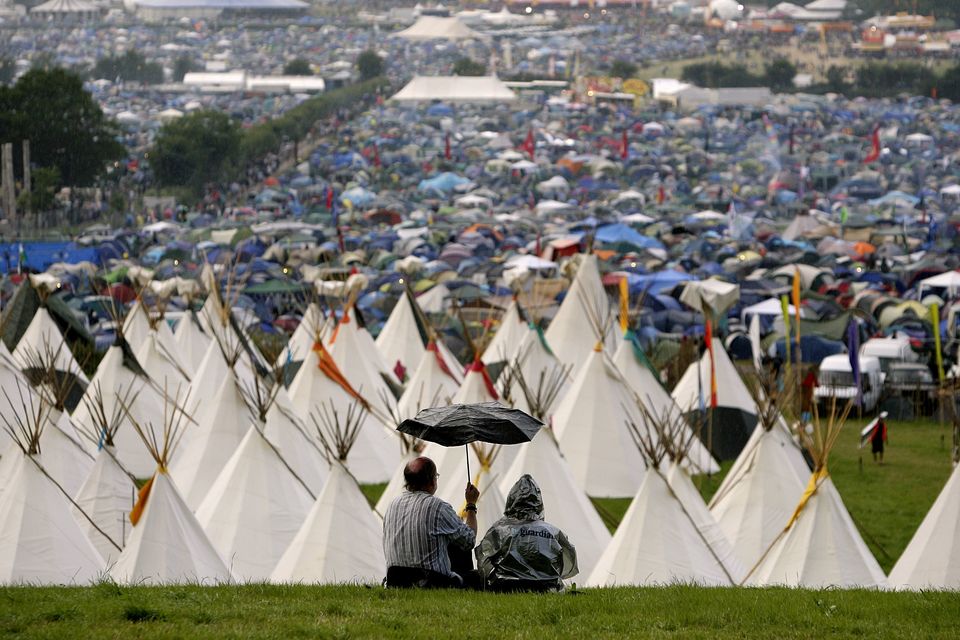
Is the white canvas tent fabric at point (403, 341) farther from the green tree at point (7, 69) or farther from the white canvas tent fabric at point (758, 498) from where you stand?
the green tree at point (7, 69)

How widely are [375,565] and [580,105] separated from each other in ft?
365

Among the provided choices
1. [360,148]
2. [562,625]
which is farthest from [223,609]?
[360,148]

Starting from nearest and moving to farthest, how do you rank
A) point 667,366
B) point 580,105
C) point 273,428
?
point 273,428, point 667,366, point 580,105

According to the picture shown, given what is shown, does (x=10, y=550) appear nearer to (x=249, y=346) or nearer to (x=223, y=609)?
(x=223, y=609)

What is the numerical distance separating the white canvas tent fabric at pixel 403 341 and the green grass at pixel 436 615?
24.3 meters

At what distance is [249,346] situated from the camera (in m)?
29.3

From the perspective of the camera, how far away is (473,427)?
1238cm

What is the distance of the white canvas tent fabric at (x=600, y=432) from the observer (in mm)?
26672

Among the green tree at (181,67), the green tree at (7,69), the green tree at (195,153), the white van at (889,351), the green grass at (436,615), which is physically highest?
the green grass at (436,615)

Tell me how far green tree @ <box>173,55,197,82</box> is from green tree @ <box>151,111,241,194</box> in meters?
86.0

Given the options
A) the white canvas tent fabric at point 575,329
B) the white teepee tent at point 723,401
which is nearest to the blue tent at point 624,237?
the white canvas tent fabric at point 575,329

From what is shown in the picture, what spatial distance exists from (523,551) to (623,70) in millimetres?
150113

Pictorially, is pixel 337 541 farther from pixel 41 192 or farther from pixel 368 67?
pixel 368 67

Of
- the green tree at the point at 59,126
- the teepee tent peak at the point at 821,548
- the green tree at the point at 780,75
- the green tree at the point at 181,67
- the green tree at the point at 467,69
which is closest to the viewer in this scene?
the teepee tent peak at the point at 821,548
